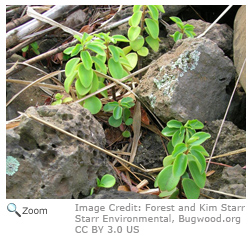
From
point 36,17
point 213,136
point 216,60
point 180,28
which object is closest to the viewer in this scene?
point 213,136

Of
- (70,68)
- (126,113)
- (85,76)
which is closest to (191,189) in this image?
(126,113)

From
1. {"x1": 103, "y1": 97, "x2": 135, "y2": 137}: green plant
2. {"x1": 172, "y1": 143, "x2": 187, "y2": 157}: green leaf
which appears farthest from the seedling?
{"x1": 172, "y1": 143, "x2": 187, "y2": 157}: green leaf

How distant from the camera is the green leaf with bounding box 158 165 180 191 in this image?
1671 mm

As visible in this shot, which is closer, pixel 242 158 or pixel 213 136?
pixel 242 158

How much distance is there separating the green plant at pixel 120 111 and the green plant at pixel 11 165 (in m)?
0.79

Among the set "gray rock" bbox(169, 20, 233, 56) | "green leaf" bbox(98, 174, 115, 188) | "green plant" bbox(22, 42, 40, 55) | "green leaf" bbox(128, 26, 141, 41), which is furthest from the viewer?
"green plant" bbox(22, 42, 40, 55)

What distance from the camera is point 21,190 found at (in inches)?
64.8

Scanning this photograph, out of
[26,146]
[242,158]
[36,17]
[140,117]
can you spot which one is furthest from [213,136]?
[36,17]

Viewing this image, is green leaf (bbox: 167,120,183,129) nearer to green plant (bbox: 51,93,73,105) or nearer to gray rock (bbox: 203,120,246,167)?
gray rock (bbox: 203,120,246,167)

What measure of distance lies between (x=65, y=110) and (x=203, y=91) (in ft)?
3.22

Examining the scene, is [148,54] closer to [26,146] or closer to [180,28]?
[180,28]

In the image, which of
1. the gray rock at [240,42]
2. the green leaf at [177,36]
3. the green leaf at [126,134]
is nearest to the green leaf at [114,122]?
the green leaf at [126,134]

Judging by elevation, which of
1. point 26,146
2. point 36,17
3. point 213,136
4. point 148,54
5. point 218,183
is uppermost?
point 36,17

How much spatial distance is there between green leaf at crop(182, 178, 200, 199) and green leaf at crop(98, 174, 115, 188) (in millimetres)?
423
